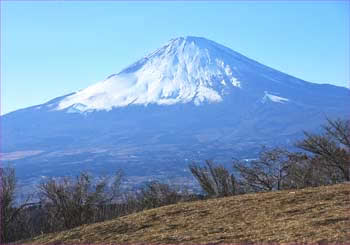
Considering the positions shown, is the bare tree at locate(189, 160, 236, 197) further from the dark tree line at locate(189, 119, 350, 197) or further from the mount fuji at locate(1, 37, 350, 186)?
the mount fuji at locate(1, 37, 350, 186)


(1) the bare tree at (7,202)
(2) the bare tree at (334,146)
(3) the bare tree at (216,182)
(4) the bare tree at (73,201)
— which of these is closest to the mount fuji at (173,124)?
(2) the bare tree at (334,146)

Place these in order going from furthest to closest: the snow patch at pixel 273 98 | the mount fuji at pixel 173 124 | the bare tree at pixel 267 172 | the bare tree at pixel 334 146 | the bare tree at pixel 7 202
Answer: the snow patch at pixel 273 98, the mount fuji at pixel 173 124, the bare tree at pixel 267 172, the bare tree at pixel 334 146, the bare tree at pixel 7 202

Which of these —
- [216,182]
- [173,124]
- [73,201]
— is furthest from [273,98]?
[73,201]

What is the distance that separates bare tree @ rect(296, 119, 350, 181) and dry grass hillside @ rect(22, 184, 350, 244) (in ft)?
25.4

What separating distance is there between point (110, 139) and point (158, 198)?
126497 millimetres

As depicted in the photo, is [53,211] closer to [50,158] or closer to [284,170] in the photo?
[284,170]

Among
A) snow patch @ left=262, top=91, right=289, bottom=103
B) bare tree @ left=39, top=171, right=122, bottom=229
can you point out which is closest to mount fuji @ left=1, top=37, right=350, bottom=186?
snow patch @ left=262, top=91, right=289, bottom=103

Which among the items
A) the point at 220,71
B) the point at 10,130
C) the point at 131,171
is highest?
the point at 220,71

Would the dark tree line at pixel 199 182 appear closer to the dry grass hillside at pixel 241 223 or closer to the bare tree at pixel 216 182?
the bare tree at pixel 216 182

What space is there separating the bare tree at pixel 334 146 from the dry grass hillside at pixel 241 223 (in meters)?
7.74

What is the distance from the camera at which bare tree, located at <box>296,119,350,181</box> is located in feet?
67.2

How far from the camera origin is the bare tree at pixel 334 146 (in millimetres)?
20484

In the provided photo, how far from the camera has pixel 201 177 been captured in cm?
2120

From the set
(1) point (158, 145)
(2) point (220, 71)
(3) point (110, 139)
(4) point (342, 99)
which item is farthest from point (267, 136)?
(2) point (220, 71)
